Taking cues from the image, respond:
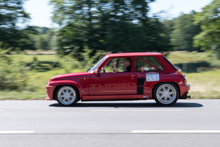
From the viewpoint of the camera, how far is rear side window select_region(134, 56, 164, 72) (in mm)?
8930

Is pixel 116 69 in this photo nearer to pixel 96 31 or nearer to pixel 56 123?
pixel 56 123

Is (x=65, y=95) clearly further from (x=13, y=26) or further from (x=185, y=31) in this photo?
(x=185, y=31)

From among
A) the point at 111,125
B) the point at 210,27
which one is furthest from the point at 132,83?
the point at 210,27

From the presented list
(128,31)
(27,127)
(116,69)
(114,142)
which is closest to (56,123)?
(27,127)

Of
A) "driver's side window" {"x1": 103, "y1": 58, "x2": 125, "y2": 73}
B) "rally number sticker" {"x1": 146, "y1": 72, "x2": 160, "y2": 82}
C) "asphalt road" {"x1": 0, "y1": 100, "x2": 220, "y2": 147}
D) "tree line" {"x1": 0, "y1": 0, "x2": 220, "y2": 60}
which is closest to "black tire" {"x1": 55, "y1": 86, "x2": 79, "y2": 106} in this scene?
"asphalt road" {"x1": 0, "y1": 100, "x2": 220, "y2": 147}

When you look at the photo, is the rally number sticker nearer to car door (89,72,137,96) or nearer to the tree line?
car door (89,72,137,96)

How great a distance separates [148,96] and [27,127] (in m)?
3.85

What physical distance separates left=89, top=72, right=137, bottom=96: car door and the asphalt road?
0.44 meters

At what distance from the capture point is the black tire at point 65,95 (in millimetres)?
8992

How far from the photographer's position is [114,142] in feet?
16.4

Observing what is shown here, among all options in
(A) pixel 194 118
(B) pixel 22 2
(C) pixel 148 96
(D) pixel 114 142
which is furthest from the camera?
(B) pixel 22 2

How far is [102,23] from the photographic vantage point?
105ft

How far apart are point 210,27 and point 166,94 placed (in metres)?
30.0

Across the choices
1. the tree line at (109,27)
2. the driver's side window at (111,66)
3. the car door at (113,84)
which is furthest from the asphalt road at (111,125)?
the tree line at (109,27)
